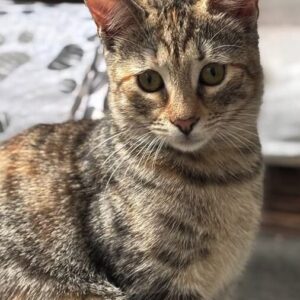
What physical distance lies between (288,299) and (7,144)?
2.68 ft

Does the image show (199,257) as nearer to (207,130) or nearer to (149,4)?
(207,130)

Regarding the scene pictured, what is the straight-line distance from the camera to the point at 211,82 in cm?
108

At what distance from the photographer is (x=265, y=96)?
67.7 inches

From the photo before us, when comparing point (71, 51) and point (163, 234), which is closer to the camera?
point (163, 234)

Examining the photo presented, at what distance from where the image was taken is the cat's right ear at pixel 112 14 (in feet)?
3.57

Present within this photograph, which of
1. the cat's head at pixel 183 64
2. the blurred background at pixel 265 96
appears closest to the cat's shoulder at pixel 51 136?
the cat's head at pixel 183 64

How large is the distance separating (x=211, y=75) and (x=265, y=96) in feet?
2.21

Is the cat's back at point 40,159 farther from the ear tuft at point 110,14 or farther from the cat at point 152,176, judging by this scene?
the ear tuft at point 110,14

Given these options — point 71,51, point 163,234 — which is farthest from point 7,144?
point 71,51

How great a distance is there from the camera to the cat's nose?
1059mm

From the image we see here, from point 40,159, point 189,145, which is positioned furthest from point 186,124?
point 40,159

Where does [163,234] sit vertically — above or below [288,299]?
above

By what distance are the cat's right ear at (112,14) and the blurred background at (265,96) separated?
59cm

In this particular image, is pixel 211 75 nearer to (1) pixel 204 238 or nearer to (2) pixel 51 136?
(1) pixel 204 238
